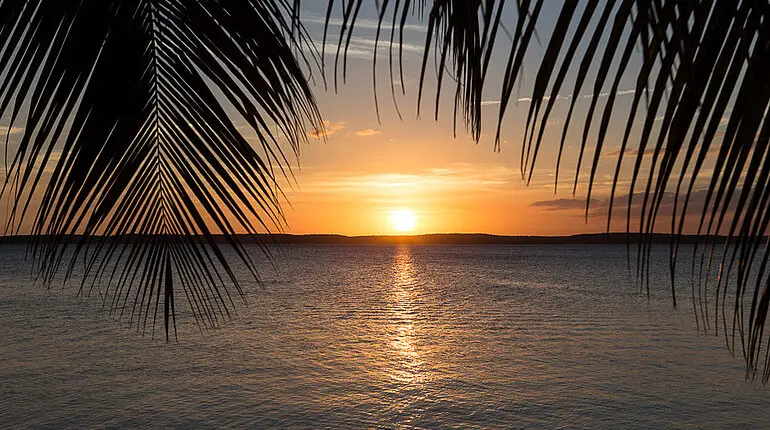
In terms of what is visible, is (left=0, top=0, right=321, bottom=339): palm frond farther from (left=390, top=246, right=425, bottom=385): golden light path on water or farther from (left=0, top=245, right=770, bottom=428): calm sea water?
(left=390, top=246, right=425, bottom=385): golden light path on water

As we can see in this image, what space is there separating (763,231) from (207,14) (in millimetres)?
1443

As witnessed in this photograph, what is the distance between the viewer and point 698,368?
860 inches

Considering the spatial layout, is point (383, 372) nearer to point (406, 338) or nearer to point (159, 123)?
point (406, 338)

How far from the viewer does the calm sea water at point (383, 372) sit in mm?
16516

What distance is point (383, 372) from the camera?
21859 mm

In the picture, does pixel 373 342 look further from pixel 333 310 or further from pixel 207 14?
pixel 207 14

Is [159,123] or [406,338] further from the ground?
[159,123]

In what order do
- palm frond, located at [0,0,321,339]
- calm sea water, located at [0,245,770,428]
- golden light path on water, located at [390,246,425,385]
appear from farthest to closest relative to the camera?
golden light path on water, located at [390,246,425,385], calm sea water, located at [0,245,770,428], palm frond, located at [0,0,321,339]

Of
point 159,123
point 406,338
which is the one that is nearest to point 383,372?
point 406,338

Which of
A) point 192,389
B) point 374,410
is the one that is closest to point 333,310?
point 192,389

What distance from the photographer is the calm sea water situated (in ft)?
54.2

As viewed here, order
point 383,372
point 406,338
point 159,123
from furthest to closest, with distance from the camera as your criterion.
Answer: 1. point 406,338
2. point 383,372
3. point 159,123

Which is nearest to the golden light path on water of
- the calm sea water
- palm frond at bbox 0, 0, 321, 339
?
the calm sea water

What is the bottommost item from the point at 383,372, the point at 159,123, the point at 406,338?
the point at 383,372
